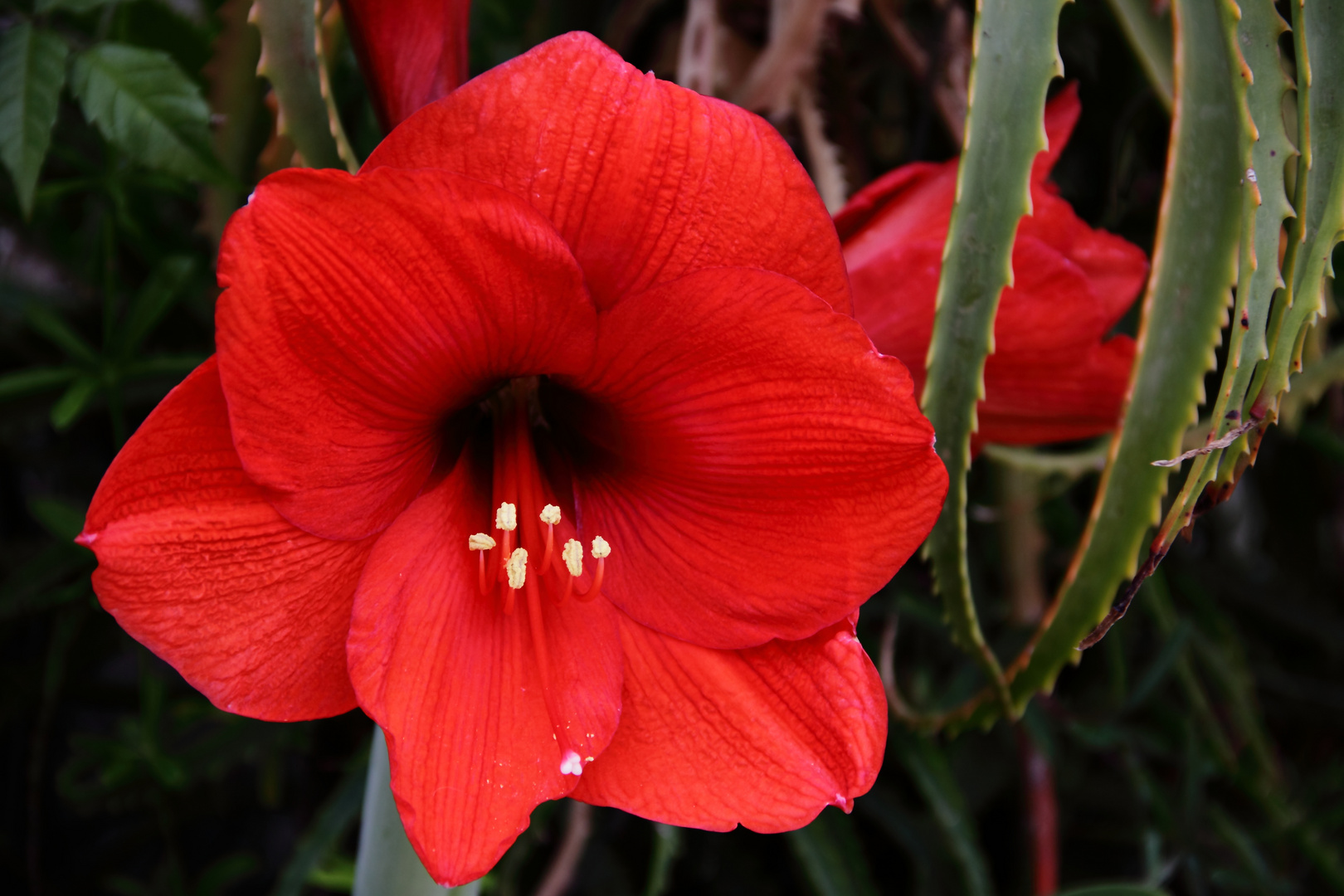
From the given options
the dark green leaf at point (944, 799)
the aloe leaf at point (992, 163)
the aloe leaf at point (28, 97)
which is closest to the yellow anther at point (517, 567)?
the aloe leaf at point (992, 163)

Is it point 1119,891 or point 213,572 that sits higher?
point 213,572

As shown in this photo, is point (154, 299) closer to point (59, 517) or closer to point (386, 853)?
point (59, 517)

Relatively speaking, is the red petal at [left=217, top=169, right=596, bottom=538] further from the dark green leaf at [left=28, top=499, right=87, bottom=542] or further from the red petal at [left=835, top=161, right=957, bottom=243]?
the dark green leaf at [left=28, top=499, right=87, bottom=542]

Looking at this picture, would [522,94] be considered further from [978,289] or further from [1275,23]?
[1275,23]

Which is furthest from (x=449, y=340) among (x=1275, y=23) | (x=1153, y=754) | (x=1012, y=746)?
(x=1153, y=754)

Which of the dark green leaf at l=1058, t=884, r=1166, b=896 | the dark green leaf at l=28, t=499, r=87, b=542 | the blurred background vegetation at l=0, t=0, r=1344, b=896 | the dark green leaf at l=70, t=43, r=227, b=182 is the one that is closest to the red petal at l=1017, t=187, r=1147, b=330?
the blurred background vegetation at l=0, t=0, r=1344, b=896

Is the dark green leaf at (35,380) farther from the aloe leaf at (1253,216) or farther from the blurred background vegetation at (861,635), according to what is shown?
the aloe leaf at (1253,216)

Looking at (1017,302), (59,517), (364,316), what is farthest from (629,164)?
(59,517)
